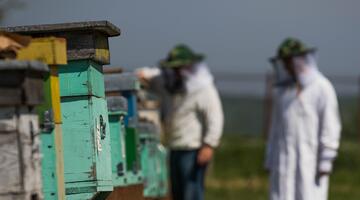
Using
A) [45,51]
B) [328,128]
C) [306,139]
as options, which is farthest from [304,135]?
[45,51]

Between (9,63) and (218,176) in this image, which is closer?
(9,63)

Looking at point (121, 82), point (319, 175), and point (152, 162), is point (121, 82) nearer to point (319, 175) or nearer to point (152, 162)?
point (319, 175)

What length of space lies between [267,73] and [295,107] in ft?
57.0

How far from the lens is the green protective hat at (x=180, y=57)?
1345 centimetres

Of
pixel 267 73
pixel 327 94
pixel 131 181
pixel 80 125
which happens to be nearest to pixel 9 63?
pixel 80 125

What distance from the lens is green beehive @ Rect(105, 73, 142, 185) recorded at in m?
9.31

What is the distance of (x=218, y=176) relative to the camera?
23.6 metres

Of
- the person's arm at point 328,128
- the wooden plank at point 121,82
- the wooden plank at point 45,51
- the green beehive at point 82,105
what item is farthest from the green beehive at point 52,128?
the person's arm at point 328,128

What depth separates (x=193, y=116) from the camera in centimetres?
1316

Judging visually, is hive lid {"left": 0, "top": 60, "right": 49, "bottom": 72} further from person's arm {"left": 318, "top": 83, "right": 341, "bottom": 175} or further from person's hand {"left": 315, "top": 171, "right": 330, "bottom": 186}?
person's hand {"left": 315, "top": 171, "right": 330, "bottom": 186}

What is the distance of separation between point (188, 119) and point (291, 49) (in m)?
1.53

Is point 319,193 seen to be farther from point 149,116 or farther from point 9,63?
point 9,63

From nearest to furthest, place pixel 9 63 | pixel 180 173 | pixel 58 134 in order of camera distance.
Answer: pixel 9 63
pixel 58 134
pixel 180 173

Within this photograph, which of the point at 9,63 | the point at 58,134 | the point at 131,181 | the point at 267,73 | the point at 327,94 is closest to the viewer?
the point at 9,63
